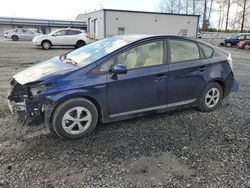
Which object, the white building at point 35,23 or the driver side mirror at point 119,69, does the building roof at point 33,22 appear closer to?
the white building at point 35,23

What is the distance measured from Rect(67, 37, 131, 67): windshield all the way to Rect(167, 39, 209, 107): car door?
3.02 ft

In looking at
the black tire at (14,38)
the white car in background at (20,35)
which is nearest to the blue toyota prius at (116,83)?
the white car in background at (20,35)

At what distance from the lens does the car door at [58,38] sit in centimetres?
1734

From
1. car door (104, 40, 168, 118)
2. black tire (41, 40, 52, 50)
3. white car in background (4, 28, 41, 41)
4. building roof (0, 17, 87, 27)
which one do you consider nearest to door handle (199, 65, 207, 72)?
car door (104, 40, 168, 118)

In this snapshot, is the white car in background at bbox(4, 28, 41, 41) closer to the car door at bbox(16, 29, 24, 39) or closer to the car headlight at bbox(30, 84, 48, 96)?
the car door at bbox(16, 29, 24, 39)

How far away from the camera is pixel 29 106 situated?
333 centimetres

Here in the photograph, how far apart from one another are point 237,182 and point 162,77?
194cm

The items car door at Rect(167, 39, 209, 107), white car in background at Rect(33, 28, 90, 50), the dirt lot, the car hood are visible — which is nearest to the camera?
the dirt lot

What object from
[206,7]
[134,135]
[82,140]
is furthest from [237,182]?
[206,7]

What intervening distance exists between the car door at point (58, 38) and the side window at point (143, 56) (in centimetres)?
1466

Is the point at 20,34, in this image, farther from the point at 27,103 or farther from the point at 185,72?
the point at 185,72

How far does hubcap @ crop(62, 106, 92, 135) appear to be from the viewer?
3.47 metres

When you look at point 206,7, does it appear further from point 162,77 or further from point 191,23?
point 162,77

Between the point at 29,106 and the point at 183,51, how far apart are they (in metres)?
2.79
